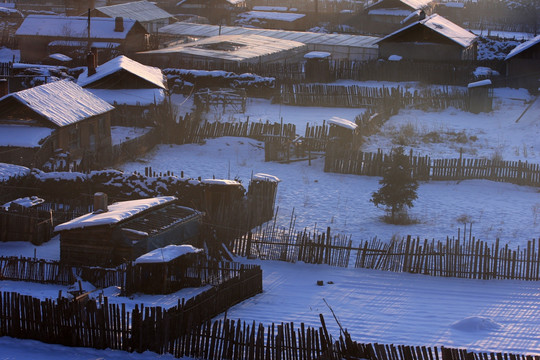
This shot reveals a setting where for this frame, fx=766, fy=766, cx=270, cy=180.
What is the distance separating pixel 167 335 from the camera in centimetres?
1163

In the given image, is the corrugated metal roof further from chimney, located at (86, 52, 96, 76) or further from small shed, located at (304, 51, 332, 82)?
chimney, located at (86, 52, 96, 76)

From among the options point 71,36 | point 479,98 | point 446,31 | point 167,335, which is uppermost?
point 446,31

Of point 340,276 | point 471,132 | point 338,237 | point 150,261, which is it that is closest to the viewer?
point 150,261

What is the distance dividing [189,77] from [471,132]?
14976 millimetres

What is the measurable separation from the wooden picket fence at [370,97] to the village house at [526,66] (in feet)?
12.8

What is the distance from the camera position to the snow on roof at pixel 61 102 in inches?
984

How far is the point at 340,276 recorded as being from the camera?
16.2 metres

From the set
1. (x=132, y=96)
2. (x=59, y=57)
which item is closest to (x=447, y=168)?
(x=132, y=96)

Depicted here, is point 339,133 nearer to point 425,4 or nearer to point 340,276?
point 340,276

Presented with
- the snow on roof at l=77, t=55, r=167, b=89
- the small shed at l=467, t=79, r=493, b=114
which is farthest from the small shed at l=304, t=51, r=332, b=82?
the small shed at l=467, t=79, r=493, b=114

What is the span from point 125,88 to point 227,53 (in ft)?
36.5

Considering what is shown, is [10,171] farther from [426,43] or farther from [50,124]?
[426,43]

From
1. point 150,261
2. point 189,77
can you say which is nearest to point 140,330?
point 150,261

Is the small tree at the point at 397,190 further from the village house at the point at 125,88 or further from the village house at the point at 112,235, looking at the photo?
the village house at the point at 125,88
